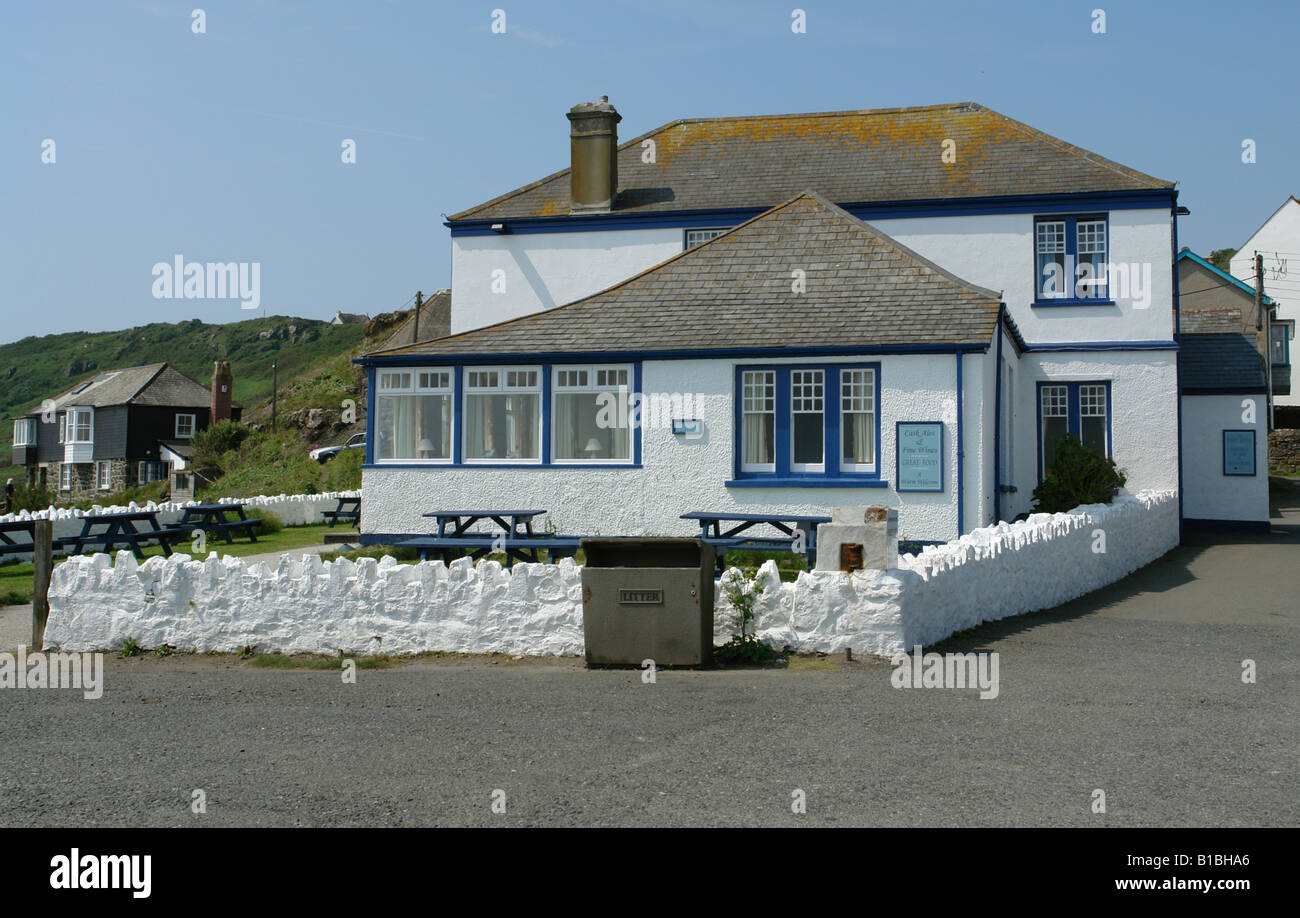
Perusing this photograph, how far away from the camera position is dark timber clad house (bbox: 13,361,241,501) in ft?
231

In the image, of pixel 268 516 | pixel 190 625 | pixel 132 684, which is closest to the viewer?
pixel 132 684

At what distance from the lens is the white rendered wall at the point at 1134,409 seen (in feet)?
74.4

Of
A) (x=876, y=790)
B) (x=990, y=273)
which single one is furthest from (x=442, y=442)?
(x=876, y=790)

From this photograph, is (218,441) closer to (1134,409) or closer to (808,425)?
(1134,409)

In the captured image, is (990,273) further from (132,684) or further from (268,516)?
(132,684)

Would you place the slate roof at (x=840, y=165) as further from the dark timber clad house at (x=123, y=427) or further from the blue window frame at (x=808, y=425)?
the dark timber clad house at (x=123, y=427)

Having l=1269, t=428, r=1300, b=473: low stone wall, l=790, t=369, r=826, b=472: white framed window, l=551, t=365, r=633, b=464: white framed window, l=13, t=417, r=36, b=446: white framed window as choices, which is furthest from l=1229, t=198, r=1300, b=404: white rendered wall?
l=13, t=417, r=36, b=446: white framed window

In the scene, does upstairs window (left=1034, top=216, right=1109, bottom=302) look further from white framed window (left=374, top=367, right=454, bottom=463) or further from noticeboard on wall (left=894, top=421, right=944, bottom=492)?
white framed window (left=374, top=367, right=454, bottom=463)

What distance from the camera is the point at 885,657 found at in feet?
32.3

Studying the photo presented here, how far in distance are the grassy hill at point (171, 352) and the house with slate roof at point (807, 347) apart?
86.5 metres

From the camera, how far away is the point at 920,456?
55.0 feet

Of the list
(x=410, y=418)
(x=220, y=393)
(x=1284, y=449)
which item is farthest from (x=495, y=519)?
(x=220, y=393)

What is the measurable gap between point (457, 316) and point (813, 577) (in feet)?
57.5

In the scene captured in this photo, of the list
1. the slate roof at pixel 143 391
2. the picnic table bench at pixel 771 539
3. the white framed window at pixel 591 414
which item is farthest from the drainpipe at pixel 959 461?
the slate roof at pixel 143 391
